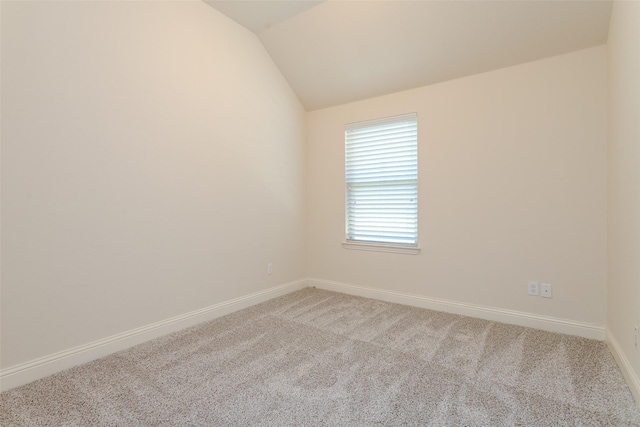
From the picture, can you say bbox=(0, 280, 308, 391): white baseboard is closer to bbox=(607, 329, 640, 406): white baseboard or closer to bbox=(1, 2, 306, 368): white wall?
bbox=(1, 2, 306, 368): white wall

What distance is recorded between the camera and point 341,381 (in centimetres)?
182

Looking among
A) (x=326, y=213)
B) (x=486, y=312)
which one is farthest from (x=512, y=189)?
(x=326, y=213)

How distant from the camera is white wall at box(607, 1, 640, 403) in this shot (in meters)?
1.60

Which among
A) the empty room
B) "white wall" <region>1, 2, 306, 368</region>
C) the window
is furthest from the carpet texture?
the window

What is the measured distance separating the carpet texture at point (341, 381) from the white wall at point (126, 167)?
Answer: 1.33ft

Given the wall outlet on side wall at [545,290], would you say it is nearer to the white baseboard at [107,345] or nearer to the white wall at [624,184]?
the white wall at [624,184]

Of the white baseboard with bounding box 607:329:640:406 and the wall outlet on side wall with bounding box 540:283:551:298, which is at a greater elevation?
the wall outlet on side wall with bounding box 540:283:551:298

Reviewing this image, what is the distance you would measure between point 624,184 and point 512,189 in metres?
0.86

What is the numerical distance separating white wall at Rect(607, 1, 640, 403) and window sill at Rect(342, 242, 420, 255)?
1.51m

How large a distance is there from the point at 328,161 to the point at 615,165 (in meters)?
2.59

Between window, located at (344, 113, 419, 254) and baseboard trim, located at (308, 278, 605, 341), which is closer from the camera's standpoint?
baseboard trim, located at (308, 278, 605, 341)

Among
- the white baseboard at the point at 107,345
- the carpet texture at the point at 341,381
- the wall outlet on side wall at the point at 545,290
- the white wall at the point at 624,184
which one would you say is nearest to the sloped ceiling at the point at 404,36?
the white wall at the point at 624,184

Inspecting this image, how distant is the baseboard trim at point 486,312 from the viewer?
7.97ft

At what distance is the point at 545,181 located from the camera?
255cm
